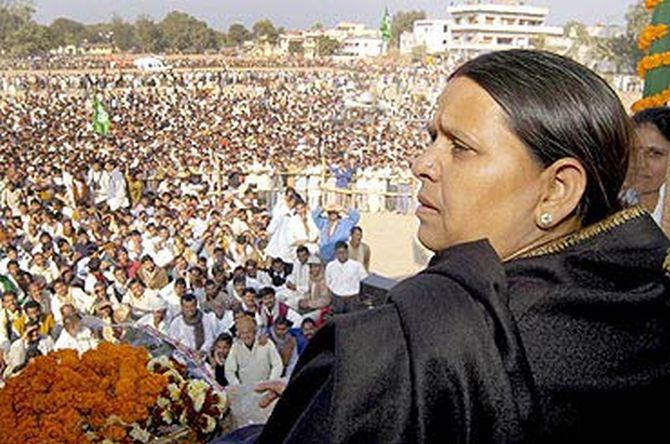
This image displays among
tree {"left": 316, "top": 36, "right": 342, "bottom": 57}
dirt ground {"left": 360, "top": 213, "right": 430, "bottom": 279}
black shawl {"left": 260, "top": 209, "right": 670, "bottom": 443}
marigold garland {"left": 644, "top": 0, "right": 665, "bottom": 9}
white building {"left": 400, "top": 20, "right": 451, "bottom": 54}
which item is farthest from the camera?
white building {"left": 400, "top": 20, "right": 451, "bottom": 54}

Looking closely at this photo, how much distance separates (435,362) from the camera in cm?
81

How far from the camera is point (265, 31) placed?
230 feet

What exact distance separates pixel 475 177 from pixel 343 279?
6159 mm

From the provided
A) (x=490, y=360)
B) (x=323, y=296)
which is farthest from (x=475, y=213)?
(x=323, y=296)

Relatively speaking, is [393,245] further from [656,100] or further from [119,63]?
[119,63]

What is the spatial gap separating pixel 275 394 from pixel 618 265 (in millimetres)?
1132

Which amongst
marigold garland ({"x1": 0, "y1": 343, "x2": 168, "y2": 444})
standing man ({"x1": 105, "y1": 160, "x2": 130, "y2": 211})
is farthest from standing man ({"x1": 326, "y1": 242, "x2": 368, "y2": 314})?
standing man ({"x1": 105, "y1": 160, "x2": 130, "y2": 211})

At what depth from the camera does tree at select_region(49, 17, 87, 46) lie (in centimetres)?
6512

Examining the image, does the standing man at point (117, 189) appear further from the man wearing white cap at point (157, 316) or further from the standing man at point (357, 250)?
the man wearing white cap at point (157, 316)

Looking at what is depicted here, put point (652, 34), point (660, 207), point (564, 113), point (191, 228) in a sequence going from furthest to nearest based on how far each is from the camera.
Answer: point (191, 228)
point (652, 34)
point (660, 207)
point (564, 113)

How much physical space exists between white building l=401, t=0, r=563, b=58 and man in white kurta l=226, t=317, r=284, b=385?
223 feet

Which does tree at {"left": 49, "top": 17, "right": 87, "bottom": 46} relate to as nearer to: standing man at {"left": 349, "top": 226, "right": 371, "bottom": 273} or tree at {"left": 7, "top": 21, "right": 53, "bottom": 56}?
tree at {"left": 7, "top": 21, "right": 53, "bottom": 56}

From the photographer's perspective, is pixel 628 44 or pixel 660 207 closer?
pixel 660 207

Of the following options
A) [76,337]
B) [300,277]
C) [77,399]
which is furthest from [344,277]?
[77,399]
